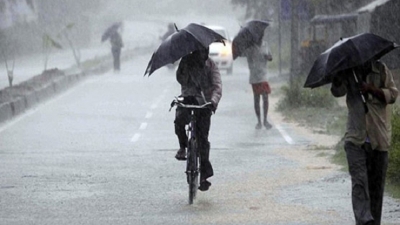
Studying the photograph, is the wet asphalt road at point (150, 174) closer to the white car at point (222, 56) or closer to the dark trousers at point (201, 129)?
the dark trousers at point (201, 129)

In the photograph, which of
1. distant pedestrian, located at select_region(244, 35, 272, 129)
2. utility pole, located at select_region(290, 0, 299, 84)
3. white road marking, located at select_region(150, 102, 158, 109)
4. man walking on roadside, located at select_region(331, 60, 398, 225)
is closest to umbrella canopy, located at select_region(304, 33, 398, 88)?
man walking on roadside, located at select_region(331, 60, 398, 225)

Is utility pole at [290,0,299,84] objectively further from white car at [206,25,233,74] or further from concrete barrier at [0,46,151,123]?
white car at [206,25,233,74]

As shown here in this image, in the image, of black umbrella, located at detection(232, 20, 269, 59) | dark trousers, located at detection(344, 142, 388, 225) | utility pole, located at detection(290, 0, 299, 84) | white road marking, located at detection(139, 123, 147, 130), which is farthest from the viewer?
utility pole, located at detection(290, 0, 299, 84)

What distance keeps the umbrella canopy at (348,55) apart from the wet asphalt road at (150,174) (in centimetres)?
186

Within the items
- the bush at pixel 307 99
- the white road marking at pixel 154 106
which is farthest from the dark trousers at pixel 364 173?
the white road marking at pixel 154 106

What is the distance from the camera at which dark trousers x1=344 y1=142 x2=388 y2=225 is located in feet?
25.1

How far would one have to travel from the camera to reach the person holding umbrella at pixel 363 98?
7566 mm

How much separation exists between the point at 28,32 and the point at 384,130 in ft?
196

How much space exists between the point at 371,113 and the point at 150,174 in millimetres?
5226

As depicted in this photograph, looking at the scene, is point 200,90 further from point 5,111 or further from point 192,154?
point 5,111

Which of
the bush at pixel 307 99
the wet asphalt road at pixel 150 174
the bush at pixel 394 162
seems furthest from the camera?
the bush at pixel 307 99

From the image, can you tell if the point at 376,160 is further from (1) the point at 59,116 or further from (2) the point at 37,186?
(1) the point at 59,116

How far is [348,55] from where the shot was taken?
7566 millimetres

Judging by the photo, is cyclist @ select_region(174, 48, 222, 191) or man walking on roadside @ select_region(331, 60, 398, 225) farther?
cyclist @ select_region(174, 48, 222, 191)
